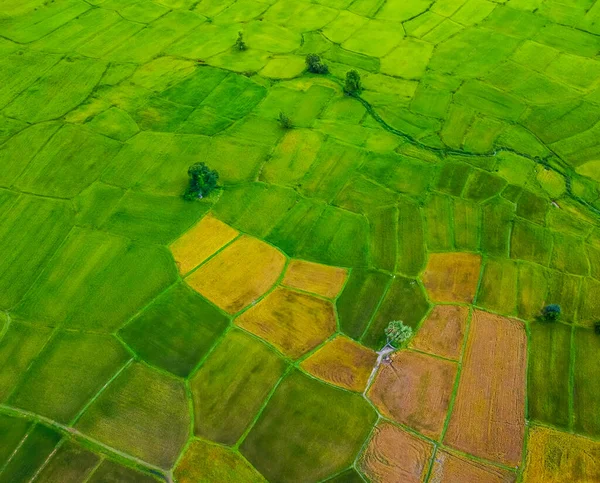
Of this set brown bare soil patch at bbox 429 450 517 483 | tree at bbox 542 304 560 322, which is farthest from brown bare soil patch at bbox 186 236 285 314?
tree at bbox 542 304 560 322

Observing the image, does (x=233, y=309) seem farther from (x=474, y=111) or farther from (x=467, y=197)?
(x=474, y=111)

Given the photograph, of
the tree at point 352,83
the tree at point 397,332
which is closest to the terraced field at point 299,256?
the tree at point 352,83

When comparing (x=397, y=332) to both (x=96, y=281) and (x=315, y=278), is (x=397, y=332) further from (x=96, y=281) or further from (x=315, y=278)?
(x=96, y=281)

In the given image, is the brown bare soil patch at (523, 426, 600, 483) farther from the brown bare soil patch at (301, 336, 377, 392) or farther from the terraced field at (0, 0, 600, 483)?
the brown bare soil patch at (301, 336, 377, 392)

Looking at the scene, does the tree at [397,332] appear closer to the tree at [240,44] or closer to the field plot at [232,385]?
the field plot at [232,385]

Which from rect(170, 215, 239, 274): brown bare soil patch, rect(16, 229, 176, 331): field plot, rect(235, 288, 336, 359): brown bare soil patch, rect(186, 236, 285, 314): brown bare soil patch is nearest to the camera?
rect(235, 288, 336, 359): brown bare soil patch

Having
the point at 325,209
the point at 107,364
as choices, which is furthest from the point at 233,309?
the point at 325,209
